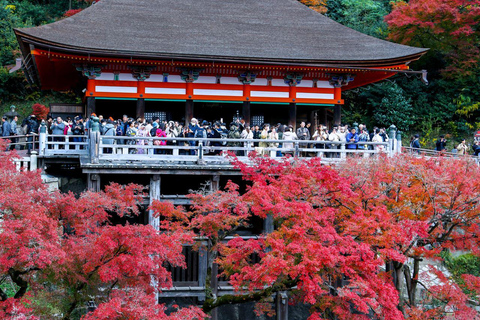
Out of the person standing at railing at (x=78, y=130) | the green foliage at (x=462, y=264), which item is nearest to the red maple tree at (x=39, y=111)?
the person standing at railing at (x=78, y=130)

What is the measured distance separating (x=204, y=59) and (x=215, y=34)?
277cm

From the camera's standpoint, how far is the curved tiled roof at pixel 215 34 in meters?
18.4

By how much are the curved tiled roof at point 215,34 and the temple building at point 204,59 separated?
4 cm

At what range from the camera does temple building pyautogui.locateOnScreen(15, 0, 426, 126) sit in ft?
60.9

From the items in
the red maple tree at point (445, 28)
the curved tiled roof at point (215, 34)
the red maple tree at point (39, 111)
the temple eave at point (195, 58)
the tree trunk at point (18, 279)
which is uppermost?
the red maple tree at point (445, 28)

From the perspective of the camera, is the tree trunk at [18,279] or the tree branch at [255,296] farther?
the tree branch at [255,296]

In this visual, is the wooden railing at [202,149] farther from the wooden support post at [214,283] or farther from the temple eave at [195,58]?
the wooden support post at [214,283]

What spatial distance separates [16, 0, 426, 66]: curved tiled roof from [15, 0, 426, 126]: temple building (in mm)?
39

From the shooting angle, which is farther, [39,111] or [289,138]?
[39,111]

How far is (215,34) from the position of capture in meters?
20.9

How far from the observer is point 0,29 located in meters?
34.2

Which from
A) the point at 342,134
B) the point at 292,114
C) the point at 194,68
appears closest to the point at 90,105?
the point at 194,68

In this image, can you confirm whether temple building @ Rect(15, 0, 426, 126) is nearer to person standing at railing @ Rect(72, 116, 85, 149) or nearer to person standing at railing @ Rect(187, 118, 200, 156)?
person standing at railing @ Rect(72, 116, 85, 149)

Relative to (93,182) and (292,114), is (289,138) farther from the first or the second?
(93,182)
